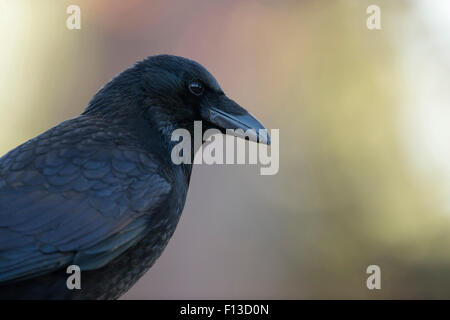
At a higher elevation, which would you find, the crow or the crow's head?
the crow's head

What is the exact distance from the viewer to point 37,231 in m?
2.62

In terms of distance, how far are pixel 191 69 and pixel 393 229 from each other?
250 inches

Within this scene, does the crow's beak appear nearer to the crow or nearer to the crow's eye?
the crow

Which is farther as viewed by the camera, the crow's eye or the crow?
the crow's eye

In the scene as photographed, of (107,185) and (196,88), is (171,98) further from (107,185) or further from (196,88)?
(107,185)

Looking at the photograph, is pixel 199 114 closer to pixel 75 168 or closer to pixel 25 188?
pixel 75 168

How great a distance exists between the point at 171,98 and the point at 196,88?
0.16 m

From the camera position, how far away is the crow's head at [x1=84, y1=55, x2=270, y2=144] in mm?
3242

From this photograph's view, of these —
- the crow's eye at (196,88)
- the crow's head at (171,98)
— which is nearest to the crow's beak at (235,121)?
the crow's head at (171,98)

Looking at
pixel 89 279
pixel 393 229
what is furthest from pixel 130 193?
pixel 393 229

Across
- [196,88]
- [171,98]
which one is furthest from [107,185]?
[196,88]

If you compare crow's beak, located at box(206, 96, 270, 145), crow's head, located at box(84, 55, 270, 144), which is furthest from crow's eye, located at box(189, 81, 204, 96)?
crow's beak, located at box(206, 96, 270, 145)

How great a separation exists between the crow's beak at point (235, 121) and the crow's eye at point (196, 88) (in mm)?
116
